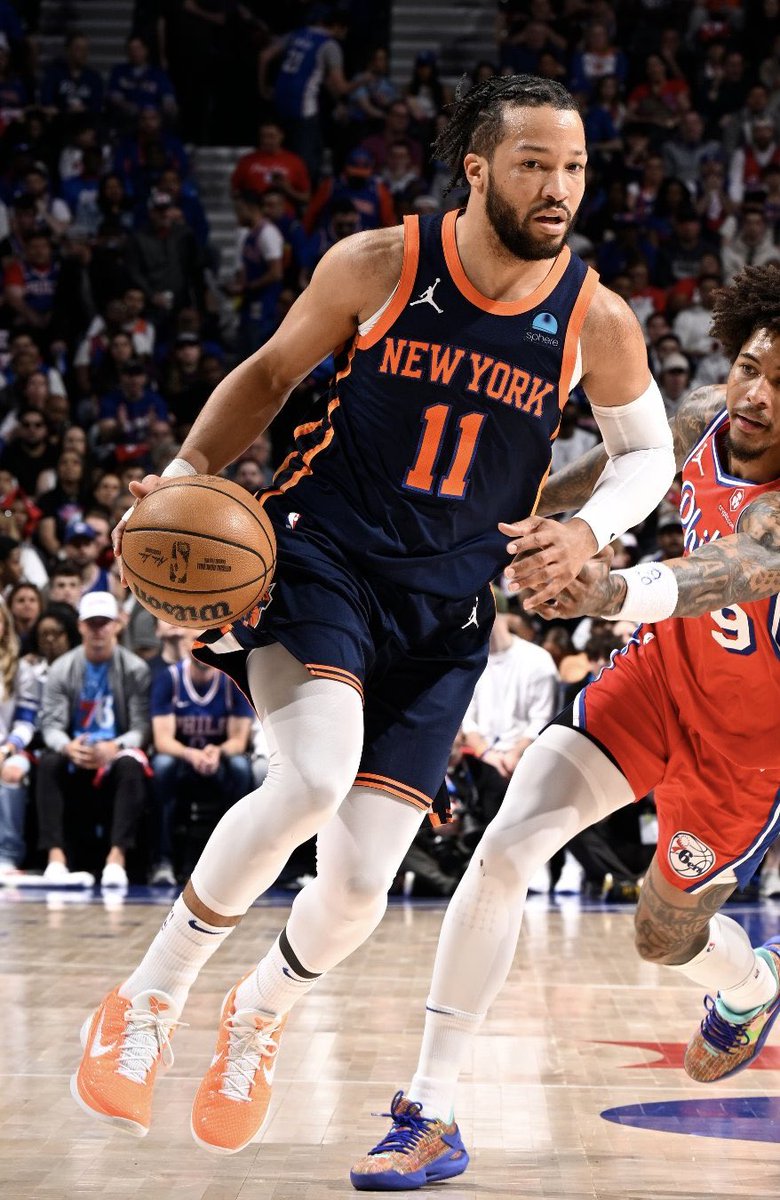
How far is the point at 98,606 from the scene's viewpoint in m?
8.77

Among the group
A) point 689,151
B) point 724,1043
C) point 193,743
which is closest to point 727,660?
point 724,1043

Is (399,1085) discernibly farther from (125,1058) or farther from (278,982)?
(125,1058)

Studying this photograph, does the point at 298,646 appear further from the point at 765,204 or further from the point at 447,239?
the point at 765,204

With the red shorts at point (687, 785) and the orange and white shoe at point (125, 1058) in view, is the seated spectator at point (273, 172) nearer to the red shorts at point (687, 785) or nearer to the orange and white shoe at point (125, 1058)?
the red shorts at point (687, 785)

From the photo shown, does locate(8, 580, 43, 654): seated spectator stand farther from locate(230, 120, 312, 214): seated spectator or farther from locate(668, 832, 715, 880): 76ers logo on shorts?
locate(668, 832, 715, 880): 76ers logo on shorts

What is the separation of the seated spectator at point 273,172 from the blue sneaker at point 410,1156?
1038 cm

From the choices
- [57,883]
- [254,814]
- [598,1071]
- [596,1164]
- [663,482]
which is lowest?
[57,883]

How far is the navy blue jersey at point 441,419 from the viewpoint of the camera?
3516mm

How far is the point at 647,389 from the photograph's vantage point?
3760mm

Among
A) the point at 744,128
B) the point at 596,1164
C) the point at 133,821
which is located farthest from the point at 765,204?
the point at 596,1164

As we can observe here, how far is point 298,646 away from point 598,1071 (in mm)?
2013

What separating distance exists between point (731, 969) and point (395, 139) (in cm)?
992

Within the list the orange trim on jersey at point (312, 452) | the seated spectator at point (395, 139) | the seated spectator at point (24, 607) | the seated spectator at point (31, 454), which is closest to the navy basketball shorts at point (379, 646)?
the orange trim on jersey at point (312, 452)

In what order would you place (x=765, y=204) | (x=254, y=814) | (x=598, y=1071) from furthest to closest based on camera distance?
(x=765, y=204) → (x=598, y=1071) → (x=254, y=814)
